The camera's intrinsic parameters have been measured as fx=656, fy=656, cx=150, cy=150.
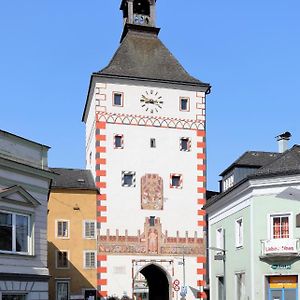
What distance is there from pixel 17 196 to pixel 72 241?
23.1 meters

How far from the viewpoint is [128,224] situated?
4791 cm

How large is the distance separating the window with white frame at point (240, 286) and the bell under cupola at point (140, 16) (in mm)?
27023

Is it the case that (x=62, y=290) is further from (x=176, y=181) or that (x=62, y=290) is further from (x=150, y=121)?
(x=150, y=121)

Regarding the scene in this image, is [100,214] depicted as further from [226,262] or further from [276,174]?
[276,174]

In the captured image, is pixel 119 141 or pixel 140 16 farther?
pixel 140 16

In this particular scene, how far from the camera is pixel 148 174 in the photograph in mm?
49031

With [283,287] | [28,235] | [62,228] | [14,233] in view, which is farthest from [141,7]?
[14,233]

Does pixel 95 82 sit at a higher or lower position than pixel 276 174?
higher

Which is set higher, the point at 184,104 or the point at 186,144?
the point at 184,104

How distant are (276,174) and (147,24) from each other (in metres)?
27.4

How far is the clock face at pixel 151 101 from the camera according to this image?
164ft

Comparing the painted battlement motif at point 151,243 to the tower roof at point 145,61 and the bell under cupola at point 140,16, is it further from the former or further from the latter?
the bell under cupola at point 140,16

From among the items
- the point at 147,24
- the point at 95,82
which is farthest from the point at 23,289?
the point at 147,24

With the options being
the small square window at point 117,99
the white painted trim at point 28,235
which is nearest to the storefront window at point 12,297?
the white painted trim at point 28,235
